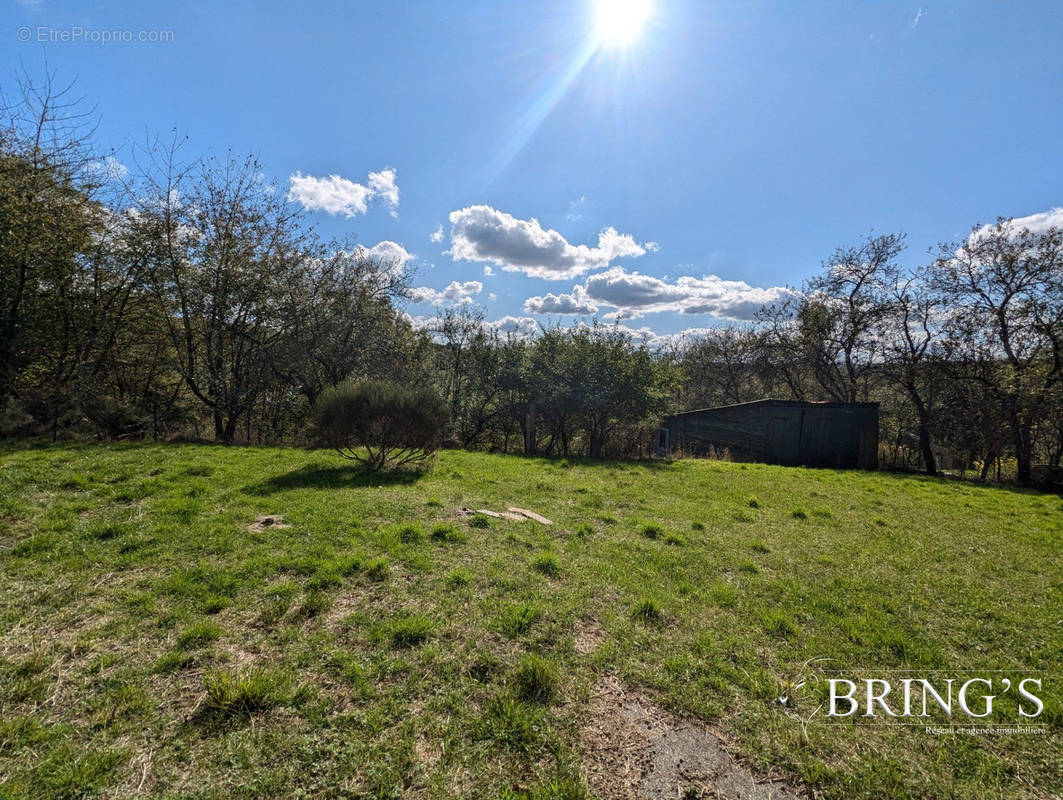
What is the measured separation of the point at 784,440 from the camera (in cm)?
1512

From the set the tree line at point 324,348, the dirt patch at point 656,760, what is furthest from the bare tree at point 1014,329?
the dirt patch at point 656,760

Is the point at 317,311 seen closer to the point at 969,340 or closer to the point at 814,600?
the point at 814,600

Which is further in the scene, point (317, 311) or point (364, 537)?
point (317, 311)

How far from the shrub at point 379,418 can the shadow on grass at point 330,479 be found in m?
0.47

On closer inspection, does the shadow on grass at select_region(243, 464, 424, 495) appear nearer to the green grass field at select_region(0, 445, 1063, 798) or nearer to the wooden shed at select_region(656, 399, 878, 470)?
the green grass field at select_region(0, 445, 1063, 798)

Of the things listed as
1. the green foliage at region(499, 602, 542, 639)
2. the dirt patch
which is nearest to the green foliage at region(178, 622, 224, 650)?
the green foliage at region(499, 602, 542, 639)

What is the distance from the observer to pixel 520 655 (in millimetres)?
2668

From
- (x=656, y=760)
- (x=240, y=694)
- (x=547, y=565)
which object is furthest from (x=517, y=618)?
(x=240, y=694)

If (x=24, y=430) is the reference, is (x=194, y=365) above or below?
above

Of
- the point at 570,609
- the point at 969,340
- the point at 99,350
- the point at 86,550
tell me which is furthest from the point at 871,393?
the point at 99,350

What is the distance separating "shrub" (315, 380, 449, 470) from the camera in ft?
24.6

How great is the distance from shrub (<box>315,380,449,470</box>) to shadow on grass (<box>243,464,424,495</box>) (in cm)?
47

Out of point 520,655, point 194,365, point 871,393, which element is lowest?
point 520,655

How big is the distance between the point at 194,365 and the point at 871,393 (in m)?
27.3
